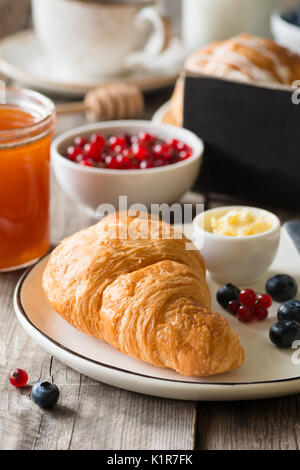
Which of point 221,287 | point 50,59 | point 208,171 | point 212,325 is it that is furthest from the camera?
point 50,59

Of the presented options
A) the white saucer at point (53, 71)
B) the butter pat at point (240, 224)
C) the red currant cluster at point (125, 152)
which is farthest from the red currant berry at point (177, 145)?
the white saucer at point (53, 71)

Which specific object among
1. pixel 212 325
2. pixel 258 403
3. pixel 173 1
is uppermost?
pixel 212 325

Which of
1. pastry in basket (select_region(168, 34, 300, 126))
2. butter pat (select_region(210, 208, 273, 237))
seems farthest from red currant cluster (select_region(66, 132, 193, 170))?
butter pat (select_region(210, 208, 273, 237))

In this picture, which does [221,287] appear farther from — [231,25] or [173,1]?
[173,1]

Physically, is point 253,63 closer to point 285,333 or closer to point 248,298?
point 248,298

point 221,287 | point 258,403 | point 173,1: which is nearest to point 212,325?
point 258,403

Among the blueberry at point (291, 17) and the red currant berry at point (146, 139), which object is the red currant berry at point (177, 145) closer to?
the red currant berry at point (146, 139)
